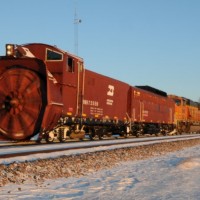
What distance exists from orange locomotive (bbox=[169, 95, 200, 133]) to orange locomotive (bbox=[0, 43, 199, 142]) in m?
17.8

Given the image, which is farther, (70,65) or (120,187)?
(70,65)

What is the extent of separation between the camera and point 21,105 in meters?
15.9

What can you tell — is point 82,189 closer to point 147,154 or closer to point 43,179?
point 43,179

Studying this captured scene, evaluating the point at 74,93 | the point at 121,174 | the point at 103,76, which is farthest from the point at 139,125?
the point at 121,174

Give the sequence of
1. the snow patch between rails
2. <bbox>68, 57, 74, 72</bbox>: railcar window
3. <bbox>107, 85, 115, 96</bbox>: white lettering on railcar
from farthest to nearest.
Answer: <bbox>107, 85, 115, 96</bbox>: white lettering on railcar < <bbox>68, 57, 74, 72</bbox>: railcar window < the snow patch between rails

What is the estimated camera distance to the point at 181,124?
1865 inches

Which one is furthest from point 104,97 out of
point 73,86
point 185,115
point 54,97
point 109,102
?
point 185,115

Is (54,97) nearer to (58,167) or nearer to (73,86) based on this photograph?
(73,86)

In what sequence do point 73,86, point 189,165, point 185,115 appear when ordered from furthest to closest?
point 185,115, point 73,86, point 189,165

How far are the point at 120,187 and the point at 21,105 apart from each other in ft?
28.6

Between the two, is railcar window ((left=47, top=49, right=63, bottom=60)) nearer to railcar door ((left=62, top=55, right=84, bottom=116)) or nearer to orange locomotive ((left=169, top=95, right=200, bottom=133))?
railcar door ((left=62, top=55, right=84, bottom=116))

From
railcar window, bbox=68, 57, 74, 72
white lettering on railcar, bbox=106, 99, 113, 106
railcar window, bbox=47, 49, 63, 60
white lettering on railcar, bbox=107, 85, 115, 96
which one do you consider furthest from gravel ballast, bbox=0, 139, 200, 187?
white lettering on railcar, bbox=107, 85, 115, 96

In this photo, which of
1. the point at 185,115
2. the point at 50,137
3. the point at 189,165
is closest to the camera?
the point at 189,165

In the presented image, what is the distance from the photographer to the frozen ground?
728cm
